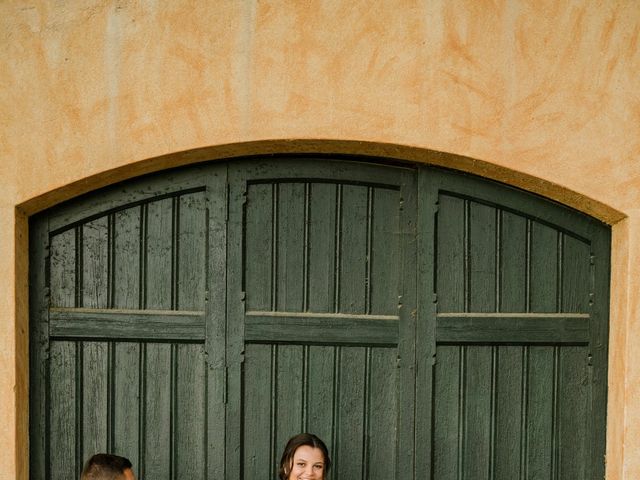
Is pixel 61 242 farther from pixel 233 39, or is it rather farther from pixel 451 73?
pixel 451 73

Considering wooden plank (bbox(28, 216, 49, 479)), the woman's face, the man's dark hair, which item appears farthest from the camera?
wooden plank (bbox(28, 216, 49, 479))

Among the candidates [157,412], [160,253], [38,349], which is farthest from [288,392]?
[38,349]

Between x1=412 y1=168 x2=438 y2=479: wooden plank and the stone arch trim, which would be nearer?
the stone arch trim

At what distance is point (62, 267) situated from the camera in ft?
13.1

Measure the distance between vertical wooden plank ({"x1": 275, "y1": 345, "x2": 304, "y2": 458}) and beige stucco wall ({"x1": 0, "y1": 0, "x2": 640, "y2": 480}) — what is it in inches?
43.2

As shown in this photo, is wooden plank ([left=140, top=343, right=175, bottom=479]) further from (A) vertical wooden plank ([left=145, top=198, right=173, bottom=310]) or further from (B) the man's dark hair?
(B) the man's dark hair

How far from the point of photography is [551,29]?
3.78 metres

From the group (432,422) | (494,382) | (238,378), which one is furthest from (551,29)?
(238,378)

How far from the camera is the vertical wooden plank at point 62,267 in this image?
399 centimetres

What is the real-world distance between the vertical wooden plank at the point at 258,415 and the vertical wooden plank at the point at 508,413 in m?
1.14

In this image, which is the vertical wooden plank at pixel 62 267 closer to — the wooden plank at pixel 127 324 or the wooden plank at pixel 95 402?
the wooden plank at pixel 127 324

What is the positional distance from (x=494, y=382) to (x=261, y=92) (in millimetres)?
1886

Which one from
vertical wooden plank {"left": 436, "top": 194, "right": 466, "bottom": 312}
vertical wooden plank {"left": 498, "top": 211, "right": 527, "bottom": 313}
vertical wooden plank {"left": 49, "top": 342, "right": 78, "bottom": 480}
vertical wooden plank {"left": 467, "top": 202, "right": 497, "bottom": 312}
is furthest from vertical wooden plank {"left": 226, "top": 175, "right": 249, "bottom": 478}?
vertical wooden plank {"left": 498, "top": 211, "right": 527, "bottom": 313}

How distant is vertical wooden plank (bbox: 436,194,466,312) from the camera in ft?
13.2
